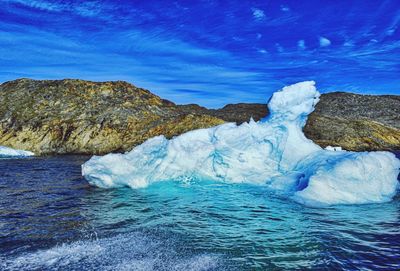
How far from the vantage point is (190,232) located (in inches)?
391

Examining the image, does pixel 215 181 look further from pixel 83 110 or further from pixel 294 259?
pixel 83 110

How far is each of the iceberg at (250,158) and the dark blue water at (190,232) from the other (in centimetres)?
101

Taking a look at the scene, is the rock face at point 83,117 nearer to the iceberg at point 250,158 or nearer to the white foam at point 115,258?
the iceberg at point 250,158

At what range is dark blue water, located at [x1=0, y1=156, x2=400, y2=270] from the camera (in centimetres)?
766

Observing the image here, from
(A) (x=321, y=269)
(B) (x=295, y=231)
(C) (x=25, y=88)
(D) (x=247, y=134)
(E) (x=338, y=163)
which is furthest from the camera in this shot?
(C) (x=25, y=88)

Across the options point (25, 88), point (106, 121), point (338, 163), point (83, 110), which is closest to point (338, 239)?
point (338, 163)

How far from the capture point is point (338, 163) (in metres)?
13.8

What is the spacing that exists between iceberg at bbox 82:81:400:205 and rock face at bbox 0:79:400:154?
23.8 m

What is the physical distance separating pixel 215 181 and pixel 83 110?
32411mm

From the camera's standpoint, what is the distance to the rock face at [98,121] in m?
41.8

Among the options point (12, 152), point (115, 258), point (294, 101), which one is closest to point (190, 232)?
point (115, 258)

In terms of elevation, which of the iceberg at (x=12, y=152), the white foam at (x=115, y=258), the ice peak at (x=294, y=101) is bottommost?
the white foam at (x=115, y=258)

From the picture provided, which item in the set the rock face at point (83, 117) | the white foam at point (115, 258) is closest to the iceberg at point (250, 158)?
the white foam at point (115, 258)

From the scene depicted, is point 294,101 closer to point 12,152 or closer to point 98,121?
point 98,121
